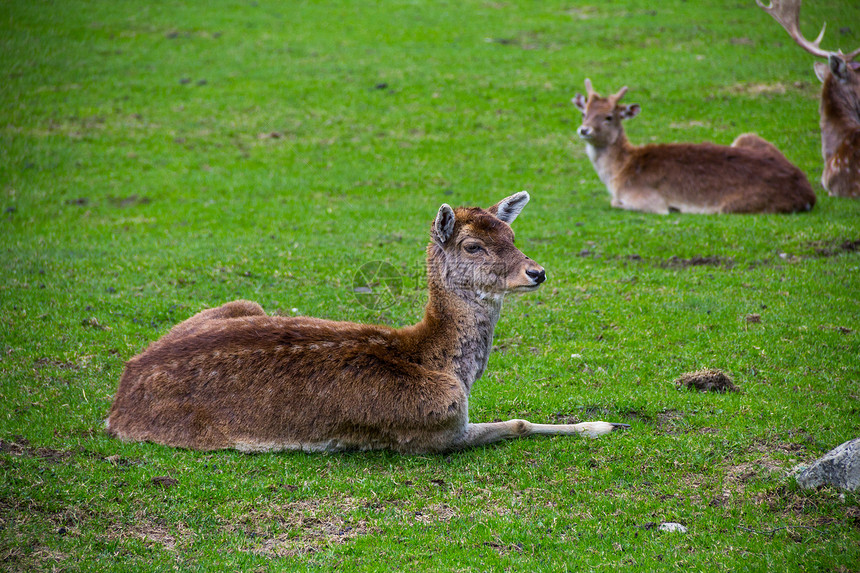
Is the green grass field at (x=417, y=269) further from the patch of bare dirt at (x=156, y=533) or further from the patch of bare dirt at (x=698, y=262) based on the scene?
the patch of bare dirt at (x=698, y=262)

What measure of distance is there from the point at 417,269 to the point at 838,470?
25.1 feet

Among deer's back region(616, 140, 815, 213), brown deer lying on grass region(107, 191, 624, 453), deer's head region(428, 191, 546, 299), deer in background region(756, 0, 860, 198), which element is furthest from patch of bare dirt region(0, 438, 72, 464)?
deer in background region(756, 0, 860, 198)

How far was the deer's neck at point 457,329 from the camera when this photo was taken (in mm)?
7320

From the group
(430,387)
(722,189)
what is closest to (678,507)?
(430,387)

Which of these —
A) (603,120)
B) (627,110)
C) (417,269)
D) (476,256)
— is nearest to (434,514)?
(476,256)

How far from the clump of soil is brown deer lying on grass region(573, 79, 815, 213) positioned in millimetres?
7982

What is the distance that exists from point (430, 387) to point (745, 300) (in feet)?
19.0

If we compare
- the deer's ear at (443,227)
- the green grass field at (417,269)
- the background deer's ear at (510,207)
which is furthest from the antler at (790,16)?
the deer's ear at (443,227)

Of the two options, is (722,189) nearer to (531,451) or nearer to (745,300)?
(745,300)

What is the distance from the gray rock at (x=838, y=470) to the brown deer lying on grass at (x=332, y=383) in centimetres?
186

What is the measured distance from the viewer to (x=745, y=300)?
426 inches

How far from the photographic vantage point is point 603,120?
1744cm

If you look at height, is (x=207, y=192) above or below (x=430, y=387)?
below

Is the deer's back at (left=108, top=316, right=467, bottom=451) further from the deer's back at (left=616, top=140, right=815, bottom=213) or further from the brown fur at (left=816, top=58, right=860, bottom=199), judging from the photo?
the brown fur at (left=816, top=58, right=860, bottom=199)
